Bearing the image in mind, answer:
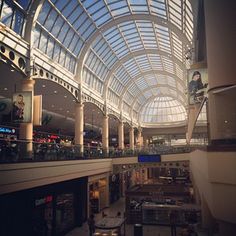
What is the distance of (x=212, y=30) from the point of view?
8.94 meters

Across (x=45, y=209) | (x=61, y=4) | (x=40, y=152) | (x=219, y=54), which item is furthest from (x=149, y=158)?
(x=219, y=54)

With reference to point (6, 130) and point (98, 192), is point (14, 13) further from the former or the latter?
point (98, 192)

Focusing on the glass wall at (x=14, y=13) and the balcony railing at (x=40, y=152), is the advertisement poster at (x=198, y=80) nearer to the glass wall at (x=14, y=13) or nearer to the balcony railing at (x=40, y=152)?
the balcony railing at (x=40, y=152)

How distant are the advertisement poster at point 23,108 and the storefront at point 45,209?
462 cm

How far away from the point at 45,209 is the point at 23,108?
8161 mm

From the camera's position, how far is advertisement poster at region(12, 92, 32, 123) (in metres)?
15.7

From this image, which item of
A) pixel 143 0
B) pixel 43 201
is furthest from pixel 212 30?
pixel 143 0

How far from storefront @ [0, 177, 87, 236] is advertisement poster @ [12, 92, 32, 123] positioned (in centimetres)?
462

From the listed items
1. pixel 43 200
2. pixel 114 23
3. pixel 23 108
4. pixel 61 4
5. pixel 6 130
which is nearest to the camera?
pixel 23 108

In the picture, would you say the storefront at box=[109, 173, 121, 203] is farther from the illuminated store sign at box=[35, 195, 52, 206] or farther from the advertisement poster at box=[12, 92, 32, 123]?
the advertisement poster at box=[12, 92, 32, 123]

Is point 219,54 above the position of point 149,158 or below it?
above

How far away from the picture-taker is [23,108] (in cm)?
1572

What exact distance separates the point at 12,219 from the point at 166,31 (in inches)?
1130

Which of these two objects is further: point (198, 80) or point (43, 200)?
point (43, 200)
